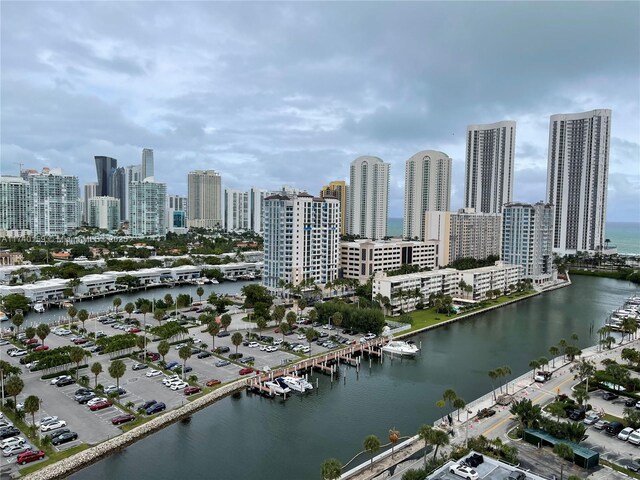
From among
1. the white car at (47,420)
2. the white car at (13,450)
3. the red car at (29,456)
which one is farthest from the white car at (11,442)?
the white car at (47,420)

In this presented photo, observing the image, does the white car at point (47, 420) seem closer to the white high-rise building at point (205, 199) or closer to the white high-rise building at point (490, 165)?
the white high-rise building at point (490, 165)

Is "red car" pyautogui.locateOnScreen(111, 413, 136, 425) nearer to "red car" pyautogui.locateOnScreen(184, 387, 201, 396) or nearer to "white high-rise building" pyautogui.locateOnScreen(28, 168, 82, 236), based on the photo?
"red car" pyautogui.locateOnScreen(184, 387, 201, 396)

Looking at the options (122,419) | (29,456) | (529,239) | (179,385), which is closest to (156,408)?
(122,419)

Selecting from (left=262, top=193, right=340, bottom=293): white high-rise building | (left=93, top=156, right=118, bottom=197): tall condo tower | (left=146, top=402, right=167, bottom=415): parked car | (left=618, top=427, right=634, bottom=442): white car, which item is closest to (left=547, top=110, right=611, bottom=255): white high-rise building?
(left=262, top=193, right=340, bottom=293): white high-rise building

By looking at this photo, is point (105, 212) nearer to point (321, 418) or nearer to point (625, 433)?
point (321, 418)

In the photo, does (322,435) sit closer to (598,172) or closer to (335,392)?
(335,392)

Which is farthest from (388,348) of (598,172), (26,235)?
(26,235)
